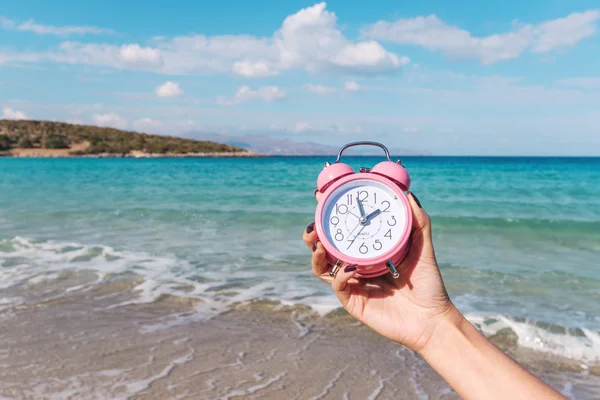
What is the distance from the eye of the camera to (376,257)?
7.08 feet

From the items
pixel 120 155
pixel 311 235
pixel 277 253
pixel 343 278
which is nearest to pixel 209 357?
pixel 311 235

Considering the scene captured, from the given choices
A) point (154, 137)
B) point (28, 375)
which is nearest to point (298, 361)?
point (28, 375)

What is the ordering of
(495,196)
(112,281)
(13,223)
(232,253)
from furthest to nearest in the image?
(495,196)
(13,223)
(232,253)
(112,281)

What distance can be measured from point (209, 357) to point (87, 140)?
302 feet

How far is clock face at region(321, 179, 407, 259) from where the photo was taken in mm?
2246

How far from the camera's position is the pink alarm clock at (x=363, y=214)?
218cm

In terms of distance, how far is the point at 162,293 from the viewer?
6.14m

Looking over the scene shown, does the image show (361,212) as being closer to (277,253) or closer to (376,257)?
(376,257)

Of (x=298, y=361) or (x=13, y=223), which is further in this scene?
(x=13, y=223)

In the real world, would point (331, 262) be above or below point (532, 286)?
above

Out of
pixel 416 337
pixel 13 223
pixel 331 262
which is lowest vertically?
pixel 13 223

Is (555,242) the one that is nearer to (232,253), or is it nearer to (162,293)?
(232,253)

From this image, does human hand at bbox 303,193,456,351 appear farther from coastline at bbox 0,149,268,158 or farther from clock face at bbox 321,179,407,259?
coastline at bbox 0,149,268,158

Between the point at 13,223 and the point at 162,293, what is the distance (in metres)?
7.47
